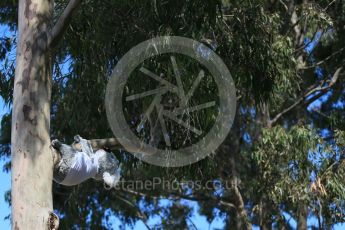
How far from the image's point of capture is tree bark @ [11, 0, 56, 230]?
5.12 m

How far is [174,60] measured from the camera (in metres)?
7.60

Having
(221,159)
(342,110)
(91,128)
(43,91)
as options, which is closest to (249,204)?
(221,159)

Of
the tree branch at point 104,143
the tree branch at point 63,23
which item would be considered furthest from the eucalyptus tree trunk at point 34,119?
the tree branch at point 104,143

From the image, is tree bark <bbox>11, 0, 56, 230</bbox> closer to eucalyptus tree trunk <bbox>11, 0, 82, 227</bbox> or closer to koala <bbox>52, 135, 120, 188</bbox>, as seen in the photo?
eucalyptus tree trunk <bbox>11, 0, 82, 227</bbox>

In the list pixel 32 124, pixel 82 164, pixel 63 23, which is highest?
pixel 63 23

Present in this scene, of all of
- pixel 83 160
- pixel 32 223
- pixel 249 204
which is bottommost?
pixel 32 223

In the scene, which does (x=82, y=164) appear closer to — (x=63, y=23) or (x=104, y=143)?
(x=104, y=143)

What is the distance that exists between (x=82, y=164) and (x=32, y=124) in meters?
0.48

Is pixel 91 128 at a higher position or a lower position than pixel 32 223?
higher

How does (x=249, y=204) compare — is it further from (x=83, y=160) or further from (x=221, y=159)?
(x=83, y=160)

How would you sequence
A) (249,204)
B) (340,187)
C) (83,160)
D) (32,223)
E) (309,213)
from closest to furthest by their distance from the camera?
(32,223)
(83,160)
(340,187)
(309,213)
(249,204)

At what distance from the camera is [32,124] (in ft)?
17.7

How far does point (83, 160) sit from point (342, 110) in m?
10.4

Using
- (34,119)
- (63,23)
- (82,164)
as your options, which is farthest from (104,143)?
(63,23)
